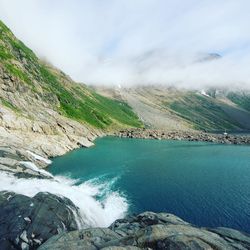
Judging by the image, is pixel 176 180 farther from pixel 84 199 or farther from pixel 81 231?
pixel 81 231

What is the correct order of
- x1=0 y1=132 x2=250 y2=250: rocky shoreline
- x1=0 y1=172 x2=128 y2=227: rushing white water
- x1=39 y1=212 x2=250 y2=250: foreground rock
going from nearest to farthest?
1. x1=39 y1=212 x2=250 y2=250: foreground rock
2. x1=0 y1=132 x2=250 y2=250: rocky shoreline
3. x1=0 y1=172 x2=128 y2=227: rushing white water

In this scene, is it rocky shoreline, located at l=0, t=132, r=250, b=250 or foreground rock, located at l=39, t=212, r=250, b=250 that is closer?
foreground rock, located at l=39, t=212, r=250, b=250

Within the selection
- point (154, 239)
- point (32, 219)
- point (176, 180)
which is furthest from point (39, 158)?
point (154, 239)

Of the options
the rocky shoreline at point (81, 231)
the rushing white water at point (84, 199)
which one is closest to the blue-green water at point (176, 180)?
the rushing white water at point (84, 199)

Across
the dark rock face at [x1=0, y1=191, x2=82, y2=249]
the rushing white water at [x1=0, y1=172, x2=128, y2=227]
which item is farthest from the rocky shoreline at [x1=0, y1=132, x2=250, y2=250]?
the rushing white water at [x1=0, y1=172, x2=128, y2=227]

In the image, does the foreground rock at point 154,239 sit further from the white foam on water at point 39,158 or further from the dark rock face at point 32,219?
the white foam on water at point 39,158

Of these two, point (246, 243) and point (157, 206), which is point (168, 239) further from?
point (157, 206)

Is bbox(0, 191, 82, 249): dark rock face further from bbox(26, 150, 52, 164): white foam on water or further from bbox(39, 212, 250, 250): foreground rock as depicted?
bbox(26, 150, 52, 164): white foam on water
